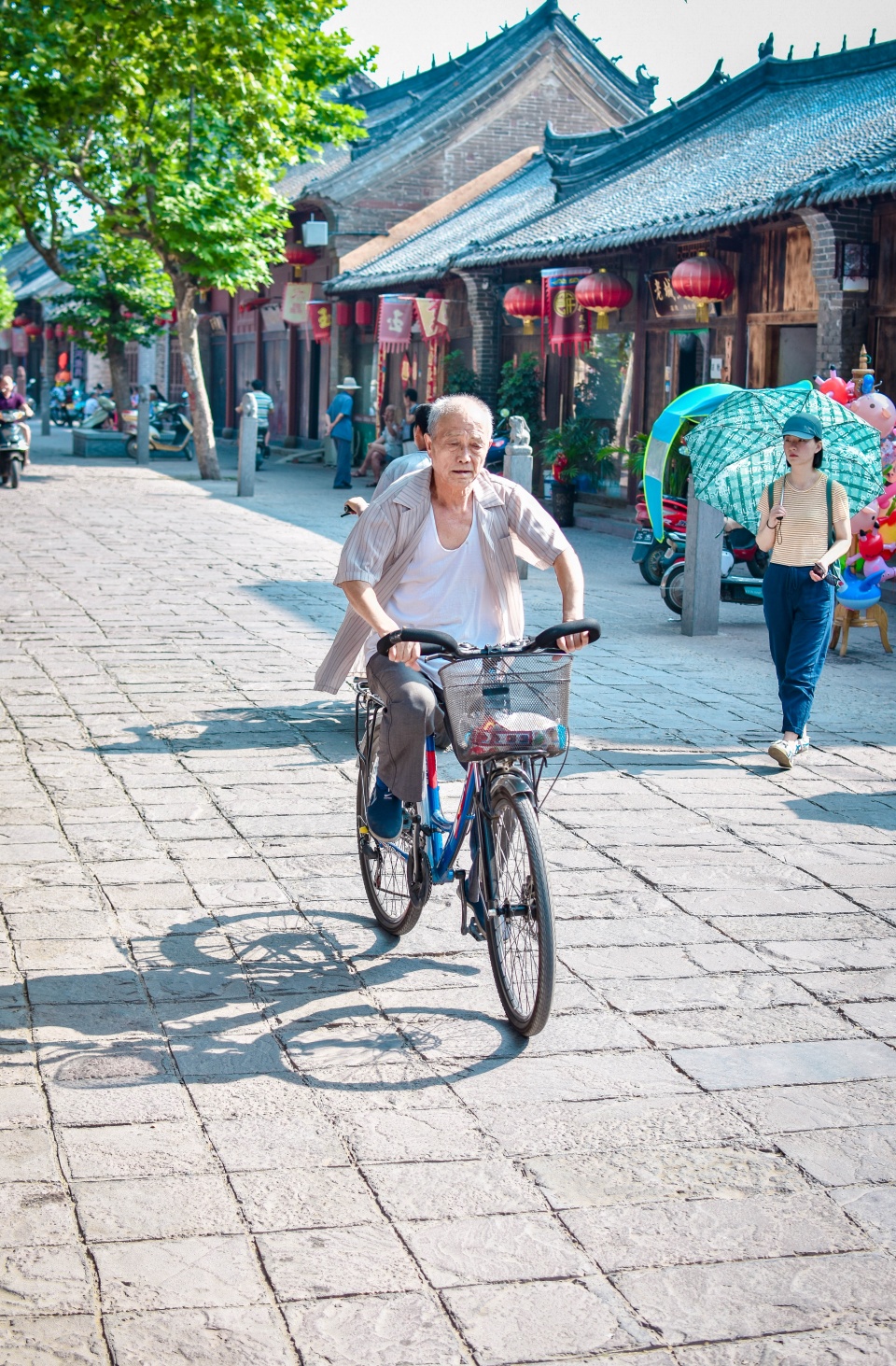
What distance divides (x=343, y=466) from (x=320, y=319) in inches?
279

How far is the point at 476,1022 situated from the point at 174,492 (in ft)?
60.2

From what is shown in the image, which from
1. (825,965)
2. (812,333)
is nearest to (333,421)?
(812,333)

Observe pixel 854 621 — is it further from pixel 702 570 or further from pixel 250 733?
pixel 250 733

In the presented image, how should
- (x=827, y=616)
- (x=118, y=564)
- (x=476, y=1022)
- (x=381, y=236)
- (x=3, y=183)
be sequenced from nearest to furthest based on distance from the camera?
(x=476, y=1022)
(x=827, y=616)
(x=118, y=564)
(x=3, y=183)
(x=381, y=236)

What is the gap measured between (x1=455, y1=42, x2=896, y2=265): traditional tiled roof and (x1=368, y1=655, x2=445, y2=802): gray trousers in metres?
9.88

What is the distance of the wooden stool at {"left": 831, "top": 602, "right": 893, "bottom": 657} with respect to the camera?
10.7 m

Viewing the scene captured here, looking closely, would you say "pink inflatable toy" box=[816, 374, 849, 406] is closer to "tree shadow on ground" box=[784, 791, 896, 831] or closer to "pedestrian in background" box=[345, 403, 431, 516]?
"tree shadow on ground" box=[784, 791, 896, 831]

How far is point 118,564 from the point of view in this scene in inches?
549

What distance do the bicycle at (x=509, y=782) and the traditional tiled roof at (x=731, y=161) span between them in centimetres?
1002

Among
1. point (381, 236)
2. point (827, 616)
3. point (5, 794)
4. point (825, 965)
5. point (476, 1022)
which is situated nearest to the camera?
point (476, 1022)

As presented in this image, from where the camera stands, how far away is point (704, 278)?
54.1 ft

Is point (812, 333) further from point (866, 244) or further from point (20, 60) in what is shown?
point (20, 60)

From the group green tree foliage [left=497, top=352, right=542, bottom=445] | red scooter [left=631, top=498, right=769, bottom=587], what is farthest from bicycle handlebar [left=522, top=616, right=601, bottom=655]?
green tree foliage [left=497, top=352, right=542, bottom=445]

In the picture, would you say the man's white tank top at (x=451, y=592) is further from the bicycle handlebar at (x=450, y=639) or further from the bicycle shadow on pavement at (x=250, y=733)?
the bicycle shadow on pavement at (x=250, y=733)
